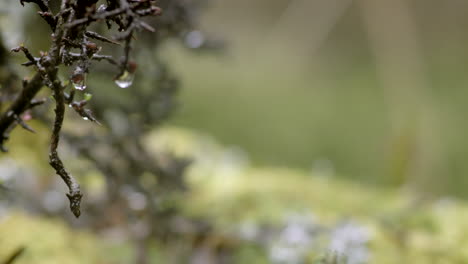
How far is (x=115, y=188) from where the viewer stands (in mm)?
952

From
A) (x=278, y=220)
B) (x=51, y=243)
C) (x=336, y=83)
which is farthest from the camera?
(x=336, y=83)

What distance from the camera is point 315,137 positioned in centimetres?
227

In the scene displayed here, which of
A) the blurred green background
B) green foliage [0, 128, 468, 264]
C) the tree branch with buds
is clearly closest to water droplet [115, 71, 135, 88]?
the tree branch with buds

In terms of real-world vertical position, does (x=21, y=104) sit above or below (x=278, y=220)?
below

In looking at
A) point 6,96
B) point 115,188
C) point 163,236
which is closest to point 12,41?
point 6,96

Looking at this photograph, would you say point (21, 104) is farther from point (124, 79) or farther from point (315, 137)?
point (315, 137)

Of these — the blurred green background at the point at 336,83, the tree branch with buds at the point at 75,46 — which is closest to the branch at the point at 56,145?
the tree branch with buds at the point at 75,46

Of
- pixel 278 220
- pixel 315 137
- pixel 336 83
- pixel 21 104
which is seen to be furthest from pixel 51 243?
pixel 336 83

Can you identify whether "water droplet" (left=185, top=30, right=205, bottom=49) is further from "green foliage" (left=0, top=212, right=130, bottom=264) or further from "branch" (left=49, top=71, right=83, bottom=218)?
"branch" (left=49, top=71, right=83, bottom=218)

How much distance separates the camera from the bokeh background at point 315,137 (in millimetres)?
952

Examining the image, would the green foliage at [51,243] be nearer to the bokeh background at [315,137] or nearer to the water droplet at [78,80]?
the bokeh background at [315,137]

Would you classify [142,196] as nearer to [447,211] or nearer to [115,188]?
[115,188]

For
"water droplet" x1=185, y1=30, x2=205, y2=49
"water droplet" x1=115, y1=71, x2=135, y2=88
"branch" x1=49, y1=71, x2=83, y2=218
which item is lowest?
"branch" x1=49, y1=71, x2=83, y2=218

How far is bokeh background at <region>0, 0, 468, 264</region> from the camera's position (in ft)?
3.12
